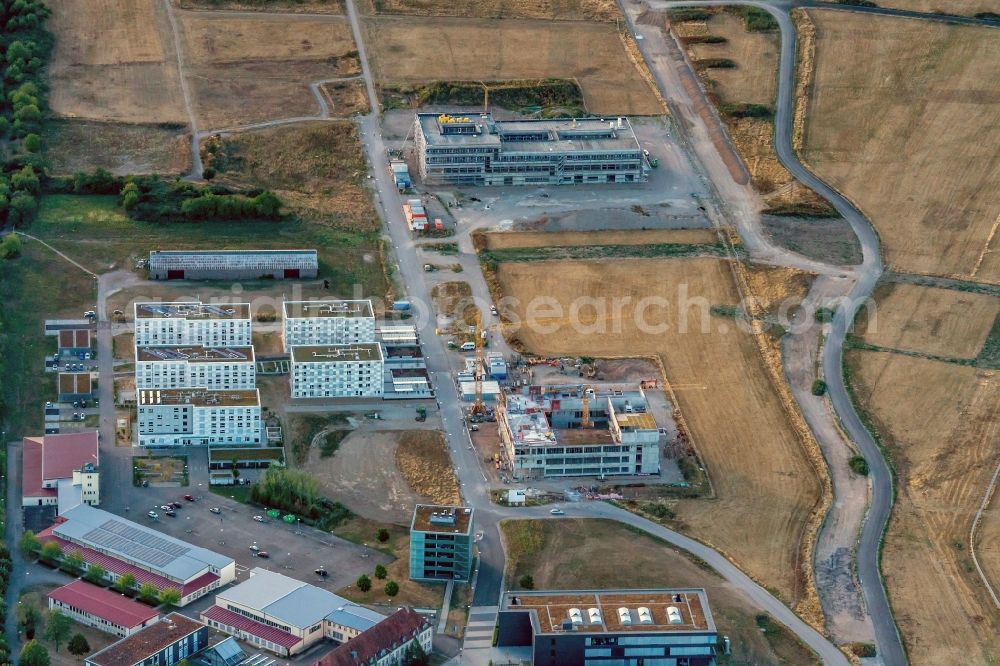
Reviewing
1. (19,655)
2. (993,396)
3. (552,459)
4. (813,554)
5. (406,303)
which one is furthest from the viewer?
(406,303)

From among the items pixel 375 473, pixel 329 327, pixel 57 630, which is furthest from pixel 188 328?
pixel 57 630

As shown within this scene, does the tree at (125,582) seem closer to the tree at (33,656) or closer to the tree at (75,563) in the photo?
the tree at (75,563)

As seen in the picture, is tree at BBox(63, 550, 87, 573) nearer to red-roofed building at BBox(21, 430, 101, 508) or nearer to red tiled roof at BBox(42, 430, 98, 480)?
red-roofed building at BBox(21, 430, 101, 508)

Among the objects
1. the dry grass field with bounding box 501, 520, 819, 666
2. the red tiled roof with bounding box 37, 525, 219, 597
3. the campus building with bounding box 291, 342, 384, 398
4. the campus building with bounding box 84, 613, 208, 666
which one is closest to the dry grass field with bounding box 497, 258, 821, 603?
the dry grass field with bounding box 501, 520, 819, 666

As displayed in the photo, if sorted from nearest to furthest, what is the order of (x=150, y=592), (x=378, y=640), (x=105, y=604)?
(x=378, y=640)
(x=105, y=604)
(x=150, y=592)

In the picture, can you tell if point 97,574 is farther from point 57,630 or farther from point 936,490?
point 936,490

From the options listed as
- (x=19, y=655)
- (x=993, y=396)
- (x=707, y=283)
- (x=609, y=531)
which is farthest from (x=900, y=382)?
(x=19, y=655)

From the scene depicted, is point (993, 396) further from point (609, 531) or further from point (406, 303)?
point (406, 303)
